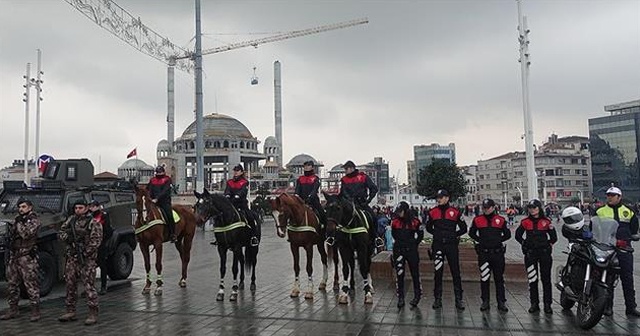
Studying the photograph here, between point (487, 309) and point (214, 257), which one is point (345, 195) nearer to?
point (487, 309)

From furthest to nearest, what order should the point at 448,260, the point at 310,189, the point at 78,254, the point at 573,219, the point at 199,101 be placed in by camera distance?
the point at 199,101, the point at 310,189, the point at 448,260, the point at 78,254, the point at 573,219

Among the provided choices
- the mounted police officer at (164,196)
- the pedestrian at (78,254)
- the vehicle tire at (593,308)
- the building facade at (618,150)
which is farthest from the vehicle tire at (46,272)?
the building facade at (618,150)

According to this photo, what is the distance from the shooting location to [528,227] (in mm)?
9219

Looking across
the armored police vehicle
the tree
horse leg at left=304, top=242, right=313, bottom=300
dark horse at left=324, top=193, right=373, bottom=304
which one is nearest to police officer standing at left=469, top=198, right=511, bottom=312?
dark horse at left=324, top=193, right=373, bottom=304

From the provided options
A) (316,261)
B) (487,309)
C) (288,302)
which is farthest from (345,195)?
Answer: (316,261)

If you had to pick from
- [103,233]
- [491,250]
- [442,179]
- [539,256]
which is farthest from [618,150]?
[103,233]

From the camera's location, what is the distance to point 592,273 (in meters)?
8.02

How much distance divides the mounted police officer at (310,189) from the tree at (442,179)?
30534 mm

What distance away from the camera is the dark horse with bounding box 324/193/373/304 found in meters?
9.34

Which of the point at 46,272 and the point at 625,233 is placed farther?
the point at 46,272

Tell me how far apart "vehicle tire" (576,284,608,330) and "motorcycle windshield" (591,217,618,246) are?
992 millimetres

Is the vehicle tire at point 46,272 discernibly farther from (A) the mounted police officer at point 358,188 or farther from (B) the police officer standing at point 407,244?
(B) the police officer standing at point 407,244

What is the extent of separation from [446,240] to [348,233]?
1.76 m

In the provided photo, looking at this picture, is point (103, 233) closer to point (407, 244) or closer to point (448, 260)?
point (407, 244)
